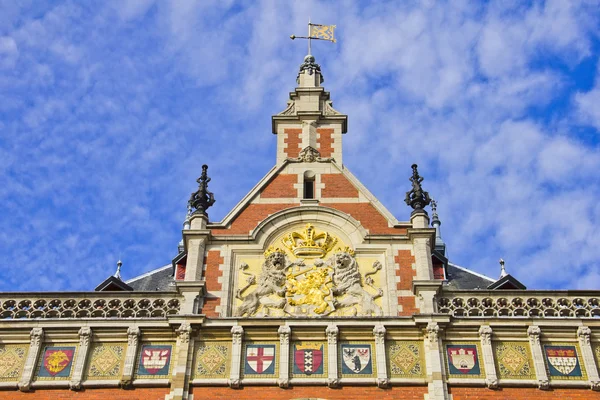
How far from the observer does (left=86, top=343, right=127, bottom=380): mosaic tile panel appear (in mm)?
17578

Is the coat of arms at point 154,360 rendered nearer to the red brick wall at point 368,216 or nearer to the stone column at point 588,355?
the red brick wall at point 368,216

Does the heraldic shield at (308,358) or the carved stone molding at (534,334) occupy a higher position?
the carved stone molding at (534,334)

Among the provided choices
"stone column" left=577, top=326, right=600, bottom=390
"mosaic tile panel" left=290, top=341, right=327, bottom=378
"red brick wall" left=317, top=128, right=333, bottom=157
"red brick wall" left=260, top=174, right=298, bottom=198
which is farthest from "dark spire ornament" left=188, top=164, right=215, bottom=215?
"stone column" left=577, top=326, right=600, bottom=390

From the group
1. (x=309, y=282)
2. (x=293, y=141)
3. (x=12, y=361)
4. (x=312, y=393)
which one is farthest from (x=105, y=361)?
(x=293, y=141)

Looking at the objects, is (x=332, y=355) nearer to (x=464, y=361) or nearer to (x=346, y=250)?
(x=464, y=361)

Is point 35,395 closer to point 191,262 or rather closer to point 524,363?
point 191,262

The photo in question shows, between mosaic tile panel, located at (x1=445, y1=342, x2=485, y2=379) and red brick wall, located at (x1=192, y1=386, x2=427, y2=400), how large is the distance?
2.56 feet

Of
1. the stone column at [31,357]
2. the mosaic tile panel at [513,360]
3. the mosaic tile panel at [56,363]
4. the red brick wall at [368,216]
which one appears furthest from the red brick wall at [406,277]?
the stone column at [31,357]

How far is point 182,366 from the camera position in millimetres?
17453

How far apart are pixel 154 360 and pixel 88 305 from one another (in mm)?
2098

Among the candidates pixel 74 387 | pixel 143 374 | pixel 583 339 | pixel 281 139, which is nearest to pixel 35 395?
pixel 74 387

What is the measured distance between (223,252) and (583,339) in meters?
7.99

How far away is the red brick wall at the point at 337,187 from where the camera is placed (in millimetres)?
21016

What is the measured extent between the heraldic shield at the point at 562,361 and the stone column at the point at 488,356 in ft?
3.77
